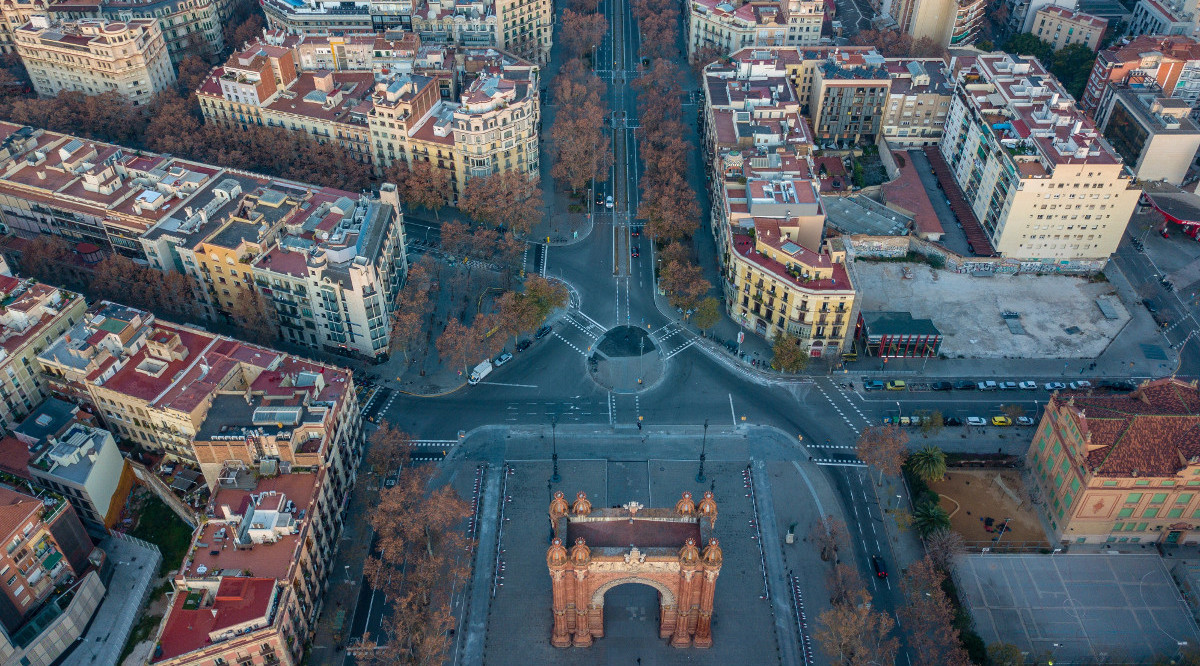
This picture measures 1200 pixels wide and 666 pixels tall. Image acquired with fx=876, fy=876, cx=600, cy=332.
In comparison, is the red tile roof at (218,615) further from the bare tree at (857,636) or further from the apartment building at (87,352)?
the bare tree at (857,636)

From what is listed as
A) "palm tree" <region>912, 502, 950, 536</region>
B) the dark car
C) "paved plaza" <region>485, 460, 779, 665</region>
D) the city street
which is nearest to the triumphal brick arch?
"paved plaza" <region>485, 460, 779, 665</region>

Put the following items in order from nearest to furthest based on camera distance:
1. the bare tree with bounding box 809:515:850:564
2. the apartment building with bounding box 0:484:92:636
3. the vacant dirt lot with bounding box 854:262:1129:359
Answer: the apartment building with bounding box 0:484:92:636
the bare tree with bounding box 809:515:850:564
the vacant dirt lot with bounding box 854:262:1129:359

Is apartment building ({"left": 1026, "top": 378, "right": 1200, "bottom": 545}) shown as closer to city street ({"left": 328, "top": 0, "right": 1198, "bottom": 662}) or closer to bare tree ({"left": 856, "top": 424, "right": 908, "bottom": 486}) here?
city street ({"left": 328, "top": 0, "right": 1198, "bottom": 662})

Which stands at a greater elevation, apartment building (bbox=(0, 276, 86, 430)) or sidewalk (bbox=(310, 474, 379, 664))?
apartment building (bbox=(0, 276, 86, 430))

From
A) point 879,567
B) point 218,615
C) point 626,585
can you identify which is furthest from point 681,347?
point 218,615

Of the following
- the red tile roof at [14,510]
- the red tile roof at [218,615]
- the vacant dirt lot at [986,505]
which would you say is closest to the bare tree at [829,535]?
the vacant dirt lot at [986,505]

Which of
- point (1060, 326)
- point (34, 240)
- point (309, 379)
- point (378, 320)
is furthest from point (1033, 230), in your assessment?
point (34, 240)

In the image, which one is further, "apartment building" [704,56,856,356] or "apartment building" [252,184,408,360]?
"apartment building" [704,56,856,356]

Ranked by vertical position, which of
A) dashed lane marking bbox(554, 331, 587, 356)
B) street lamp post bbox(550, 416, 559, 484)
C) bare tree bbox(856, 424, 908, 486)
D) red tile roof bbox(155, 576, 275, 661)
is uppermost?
red tile roof bbox(155, 576, 275, 661)
